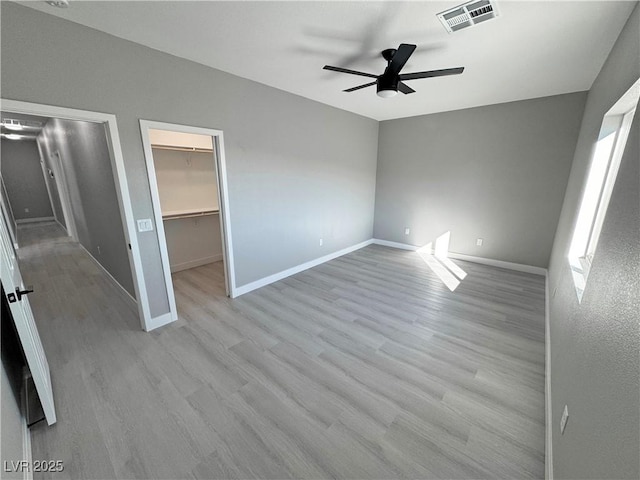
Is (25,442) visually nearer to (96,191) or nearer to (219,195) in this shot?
(219,195)

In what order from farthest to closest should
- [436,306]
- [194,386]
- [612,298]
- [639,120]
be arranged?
[436,306], [194,386], [639,120], [612,298]

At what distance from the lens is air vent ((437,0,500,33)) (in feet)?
5.70

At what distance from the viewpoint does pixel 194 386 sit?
6.48ft

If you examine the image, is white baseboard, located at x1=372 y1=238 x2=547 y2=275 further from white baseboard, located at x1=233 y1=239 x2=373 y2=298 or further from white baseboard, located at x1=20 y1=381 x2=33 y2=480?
white baseboard, located at x1=20 y1=381 x2=33 y2=480

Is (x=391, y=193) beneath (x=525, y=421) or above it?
above

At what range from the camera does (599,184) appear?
2.17 m

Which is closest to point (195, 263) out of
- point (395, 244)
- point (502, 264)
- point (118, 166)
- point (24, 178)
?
point (118, 166)

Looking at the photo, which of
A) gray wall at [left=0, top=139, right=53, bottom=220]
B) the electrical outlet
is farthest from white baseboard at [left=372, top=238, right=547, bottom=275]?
gray wall at [left=0, top=139, right=53, bottom=220]

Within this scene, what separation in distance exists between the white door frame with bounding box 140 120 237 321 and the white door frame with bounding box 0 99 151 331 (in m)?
0.21

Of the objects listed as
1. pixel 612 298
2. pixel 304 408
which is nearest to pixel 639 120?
pixel 612 298

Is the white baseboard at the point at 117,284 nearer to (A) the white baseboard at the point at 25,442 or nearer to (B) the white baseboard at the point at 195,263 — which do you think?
(B) the white baseboard at the point at 195,263

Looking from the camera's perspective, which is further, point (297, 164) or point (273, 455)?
point (297, 164)

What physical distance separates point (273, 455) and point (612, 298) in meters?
1.86

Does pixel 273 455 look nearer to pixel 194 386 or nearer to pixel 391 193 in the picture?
pixel 194 386
